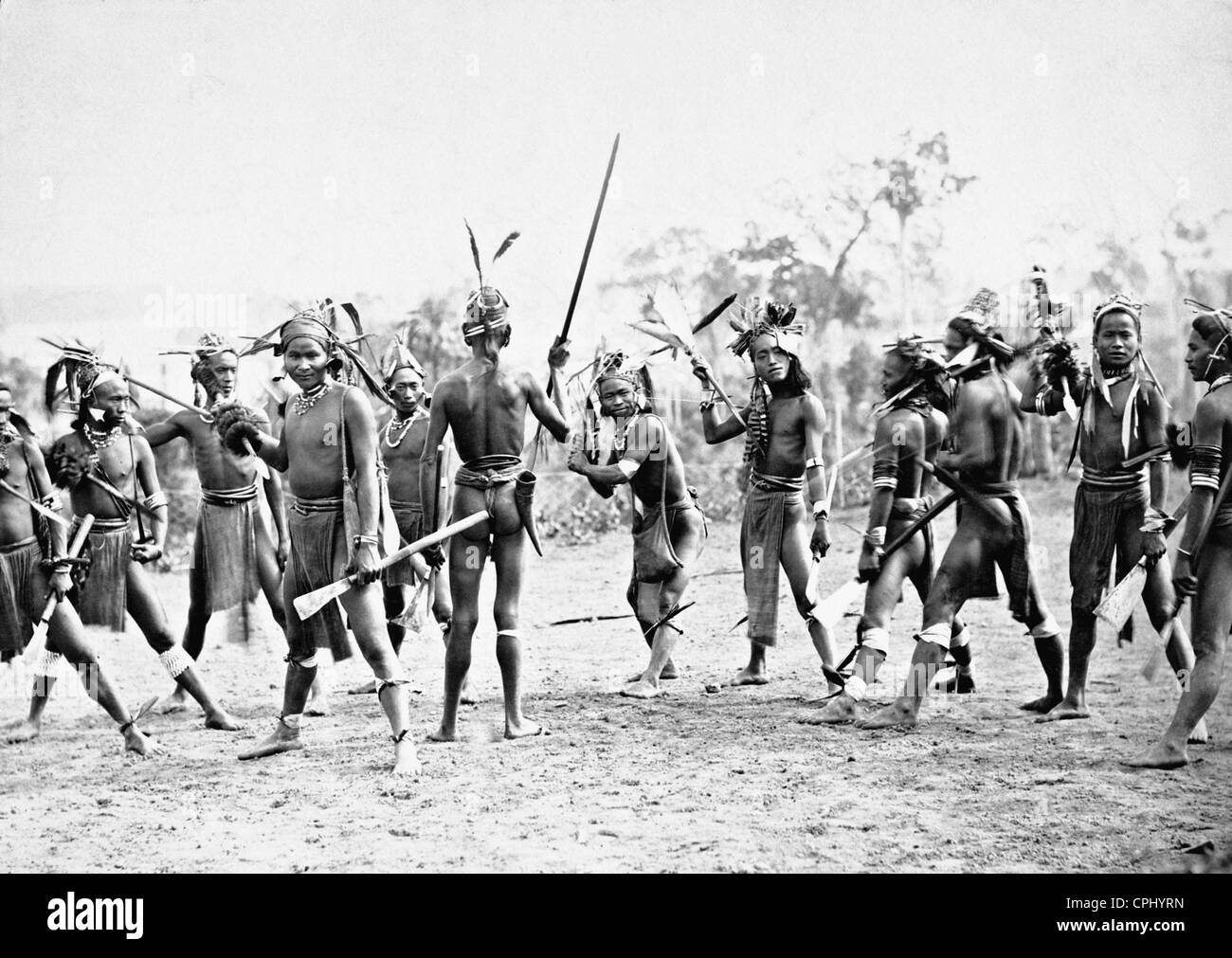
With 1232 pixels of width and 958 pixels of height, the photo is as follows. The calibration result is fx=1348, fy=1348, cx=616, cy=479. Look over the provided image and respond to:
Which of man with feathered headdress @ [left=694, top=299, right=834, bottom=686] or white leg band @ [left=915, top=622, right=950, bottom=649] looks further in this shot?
man with feathered headdress @ [left=694, top=299, right=834, bottom=686]

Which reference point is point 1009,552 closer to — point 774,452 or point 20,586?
point 774,452

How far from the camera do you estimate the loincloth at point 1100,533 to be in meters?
6.59

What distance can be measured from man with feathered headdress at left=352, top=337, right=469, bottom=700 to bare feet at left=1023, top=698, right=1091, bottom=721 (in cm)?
326

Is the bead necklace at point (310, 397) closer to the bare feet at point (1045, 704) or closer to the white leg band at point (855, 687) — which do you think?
the white leg band at point (855, 687)

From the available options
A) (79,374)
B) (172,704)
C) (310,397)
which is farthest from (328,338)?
(172,704)

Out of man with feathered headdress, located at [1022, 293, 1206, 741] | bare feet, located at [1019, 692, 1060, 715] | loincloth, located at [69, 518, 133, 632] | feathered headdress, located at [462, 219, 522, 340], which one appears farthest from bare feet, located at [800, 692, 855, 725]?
loincloth, located at [69, 518, 133, 632]

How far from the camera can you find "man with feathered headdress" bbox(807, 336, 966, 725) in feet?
22.9

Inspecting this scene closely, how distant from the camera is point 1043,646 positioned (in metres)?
7.06

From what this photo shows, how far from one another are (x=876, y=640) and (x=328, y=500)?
285 centimetres

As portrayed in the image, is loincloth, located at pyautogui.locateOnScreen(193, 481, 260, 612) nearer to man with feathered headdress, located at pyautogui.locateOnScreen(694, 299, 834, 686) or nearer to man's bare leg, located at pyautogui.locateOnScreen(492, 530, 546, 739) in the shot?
man's bare leg, located at pyautogui.locateOnScreen(492, 530, 546, 739)

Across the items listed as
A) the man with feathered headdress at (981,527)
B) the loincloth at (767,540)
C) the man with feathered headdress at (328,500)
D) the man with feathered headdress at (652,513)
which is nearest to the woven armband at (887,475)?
the man with feathered headdress at (981,527)

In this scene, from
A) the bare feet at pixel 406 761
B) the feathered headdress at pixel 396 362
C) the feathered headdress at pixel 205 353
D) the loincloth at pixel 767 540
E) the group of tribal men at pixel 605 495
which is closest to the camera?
the bare feet at pixel 406 761

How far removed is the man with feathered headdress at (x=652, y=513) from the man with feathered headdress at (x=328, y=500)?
1590 mm
